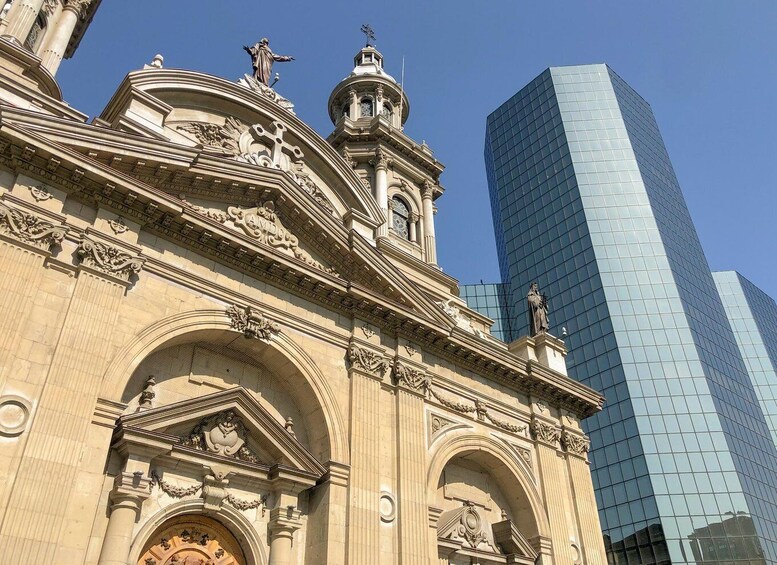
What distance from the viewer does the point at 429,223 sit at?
110ft

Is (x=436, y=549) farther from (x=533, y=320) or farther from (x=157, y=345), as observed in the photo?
Answer: (x=533, y=320)

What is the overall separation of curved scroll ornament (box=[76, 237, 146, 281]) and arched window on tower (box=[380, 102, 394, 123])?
23.7 metres

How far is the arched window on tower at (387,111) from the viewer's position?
37.6m

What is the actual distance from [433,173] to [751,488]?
3524cm

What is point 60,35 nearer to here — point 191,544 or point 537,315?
point 537,315

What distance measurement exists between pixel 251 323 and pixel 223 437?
120 inches

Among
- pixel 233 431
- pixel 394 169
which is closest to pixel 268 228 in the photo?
pixel 233 431

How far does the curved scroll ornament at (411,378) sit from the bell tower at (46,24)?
18426 millimetres

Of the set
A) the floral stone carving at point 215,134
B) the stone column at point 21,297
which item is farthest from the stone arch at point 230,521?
the floral stone carving at point 215,134

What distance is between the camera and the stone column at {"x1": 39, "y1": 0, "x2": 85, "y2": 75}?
95.1 ft

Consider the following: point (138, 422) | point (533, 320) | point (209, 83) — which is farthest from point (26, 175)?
point (533, 320)

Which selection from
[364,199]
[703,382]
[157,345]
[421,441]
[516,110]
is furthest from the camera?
[516,110]

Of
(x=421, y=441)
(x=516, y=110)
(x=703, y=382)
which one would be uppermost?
(x=516, y=110)

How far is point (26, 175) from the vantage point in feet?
49.9
